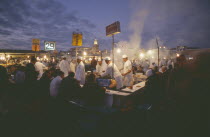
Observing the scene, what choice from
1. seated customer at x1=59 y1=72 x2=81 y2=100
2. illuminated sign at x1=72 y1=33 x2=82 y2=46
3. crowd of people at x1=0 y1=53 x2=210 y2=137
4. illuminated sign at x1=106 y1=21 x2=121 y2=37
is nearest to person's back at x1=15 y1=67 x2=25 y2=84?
crowd of people at x1=0 y1=53 x2=210 y2=137

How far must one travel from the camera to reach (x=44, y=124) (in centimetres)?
422

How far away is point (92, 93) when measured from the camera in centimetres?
323

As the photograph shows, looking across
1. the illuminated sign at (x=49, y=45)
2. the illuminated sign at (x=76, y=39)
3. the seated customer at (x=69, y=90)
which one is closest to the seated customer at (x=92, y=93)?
the seated customer at (x=69, y=90)

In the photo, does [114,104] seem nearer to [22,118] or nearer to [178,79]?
[178,79]

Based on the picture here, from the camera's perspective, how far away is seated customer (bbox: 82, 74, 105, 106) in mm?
3215

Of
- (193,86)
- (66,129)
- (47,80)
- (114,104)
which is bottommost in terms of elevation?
(66,129)

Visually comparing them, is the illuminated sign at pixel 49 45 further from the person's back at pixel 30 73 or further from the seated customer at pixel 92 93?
the seated customer at pixel 92 93

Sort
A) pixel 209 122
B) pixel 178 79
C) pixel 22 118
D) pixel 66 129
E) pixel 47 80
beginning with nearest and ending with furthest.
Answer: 1. pixel 178 79
2. pixel 209 122
3. pixel 66 129
4. pixel 22 118
5. pixel 47 80

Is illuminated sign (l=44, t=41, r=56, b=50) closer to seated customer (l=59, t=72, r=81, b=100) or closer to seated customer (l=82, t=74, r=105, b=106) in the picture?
seated customer (l=59, t=72, r=81, b=100)

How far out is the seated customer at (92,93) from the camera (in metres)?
3.21

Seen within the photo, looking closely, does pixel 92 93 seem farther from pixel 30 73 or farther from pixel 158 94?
pixel 30 73

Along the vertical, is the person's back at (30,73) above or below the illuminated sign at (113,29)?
below

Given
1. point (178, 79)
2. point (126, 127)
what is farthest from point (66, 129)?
point (178, 79)

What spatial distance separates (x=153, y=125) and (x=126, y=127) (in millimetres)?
865
